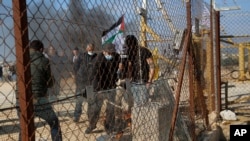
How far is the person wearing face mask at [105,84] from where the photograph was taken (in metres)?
3.09

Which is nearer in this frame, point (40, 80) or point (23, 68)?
point (23, 68)

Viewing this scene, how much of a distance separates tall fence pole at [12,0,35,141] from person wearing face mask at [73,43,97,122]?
2.75 feet

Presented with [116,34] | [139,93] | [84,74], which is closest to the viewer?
[84,74]

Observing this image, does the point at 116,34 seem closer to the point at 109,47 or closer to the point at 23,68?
the point at 109,47

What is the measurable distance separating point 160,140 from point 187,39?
1.35 meters

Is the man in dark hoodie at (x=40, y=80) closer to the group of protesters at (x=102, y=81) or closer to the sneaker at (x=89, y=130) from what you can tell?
the group of protesters at (x=102, y=81)

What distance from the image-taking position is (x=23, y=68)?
1.85 metres

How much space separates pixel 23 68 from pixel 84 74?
3.58 feet

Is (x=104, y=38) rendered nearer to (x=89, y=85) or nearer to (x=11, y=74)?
(x=89, y=85)

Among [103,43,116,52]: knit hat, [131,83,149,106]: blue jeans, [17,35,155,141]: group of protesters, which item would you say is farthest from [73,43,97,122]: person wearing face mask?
[131,83,149,106]: blue jeans

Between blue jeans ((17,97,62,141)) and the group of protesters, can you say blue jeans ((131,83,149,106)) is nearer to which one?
the group of protesters

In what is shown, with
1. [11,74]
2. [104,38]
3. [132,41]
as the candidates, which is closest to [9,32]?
[11,74]

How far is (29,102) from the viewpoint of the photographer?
190 cm

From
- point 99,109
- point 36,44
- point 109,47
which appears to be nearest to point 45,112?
point 99,109
